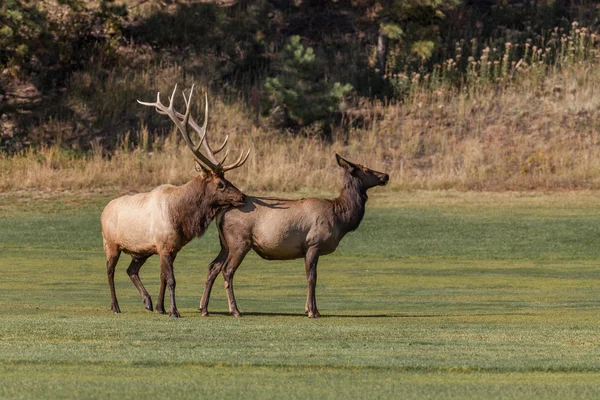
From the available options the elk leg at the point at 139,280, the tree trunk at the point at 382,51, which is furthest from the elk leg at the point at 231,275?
the tree trunk at the point at 382,51

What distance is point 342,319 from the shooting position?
16031mm

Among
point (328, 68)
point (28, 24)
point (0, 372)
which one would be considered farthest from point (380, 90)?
point (0, 372)

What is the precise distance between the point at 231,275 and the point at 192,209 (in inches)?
36.4

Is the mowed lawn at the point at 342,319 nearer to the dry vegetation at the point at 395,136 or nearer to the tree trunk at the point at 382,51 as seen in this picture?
the dry vegetation at the point at 395,136

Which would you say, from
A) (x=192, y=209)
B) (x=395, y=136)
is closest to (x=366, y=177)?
(x=192, y=209)

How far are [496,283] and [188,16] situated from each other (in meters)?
26.9

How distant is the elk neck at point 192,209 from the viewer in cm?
1658

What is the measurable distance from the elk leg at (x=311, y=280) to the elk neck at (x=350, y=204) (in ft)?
1.90

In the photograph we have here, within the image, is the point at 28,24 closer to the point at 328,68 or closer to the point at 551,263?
the point at 328,68

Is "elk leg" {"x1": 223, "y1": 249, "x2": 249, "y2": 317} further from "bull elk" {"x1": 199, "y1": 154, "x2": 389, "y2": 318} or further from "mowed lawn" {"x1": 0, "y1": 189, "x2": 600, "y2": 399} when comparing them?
"mowed lawn" {"x1": 0, "y1": 189, "x2": 600, "y2": 399}

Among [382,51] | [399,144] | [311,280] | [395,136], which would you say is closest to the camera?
[311,280]

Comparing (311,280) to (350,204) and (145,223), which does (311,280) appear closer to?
(350,204)

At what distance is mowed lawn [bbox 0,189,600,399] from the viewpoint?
33.7 feet

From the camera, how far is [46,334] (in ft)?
43.5
